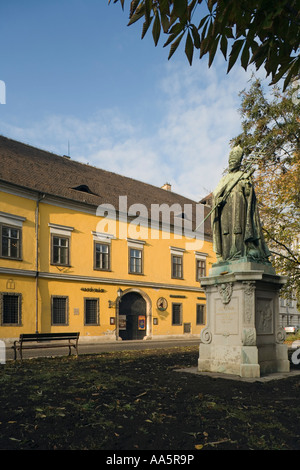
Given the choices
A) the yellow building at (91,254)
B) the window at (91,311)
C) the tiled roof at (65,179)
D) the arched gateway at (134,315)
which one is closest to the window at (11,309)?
the yellow building at (91,254)

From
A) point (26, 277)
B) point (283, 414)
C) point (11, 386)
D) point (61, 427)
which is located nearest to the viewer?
point (61, 427)

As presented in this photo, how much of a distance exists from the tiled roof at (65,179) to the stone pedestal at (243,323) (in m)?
16.3

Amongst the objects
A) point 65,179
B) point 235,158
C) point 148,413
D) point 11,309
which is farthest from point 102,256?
point 148,413

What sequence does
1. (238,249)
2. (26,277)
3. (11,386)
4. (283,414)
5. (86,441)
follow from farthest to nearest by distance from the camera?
(26,277) → (238,249) → (11,386) → (283,414) → (86,441)

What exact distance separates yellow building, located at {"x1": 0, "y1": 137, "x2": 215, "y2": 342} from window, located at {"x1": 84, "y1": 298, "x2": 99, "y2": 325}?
6cm

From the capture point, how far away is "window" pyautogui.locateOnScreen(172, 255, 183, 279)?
31203mm

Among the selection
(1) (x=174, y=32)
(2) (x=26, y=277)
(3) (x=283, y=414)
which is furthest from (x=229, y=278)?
(2) (x=26, y=277)

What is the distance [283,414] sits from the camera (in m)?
5.04

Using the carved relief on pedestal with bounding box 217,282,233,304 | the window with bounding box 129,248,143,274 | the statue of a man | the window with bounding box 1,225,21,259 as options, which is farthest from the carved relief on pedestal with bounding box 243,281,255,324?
the window with bounding box 129,248,143,274

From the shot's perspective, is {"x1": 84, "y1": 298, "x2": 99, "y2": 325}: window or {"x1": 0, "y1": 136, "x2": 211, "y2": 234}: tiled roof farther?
{"x1": 84, "y1": 298, "x2": 99, "y2": 325}: window

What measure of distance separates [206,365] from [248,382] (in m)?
1.49

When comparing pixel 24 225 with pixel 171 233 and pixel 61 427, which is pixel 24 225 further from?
pixel 61 427

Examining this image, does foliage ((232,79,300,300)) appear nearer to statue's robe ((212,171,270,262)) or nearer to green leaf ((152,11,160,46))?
statue's robe ((212,171,270,262))

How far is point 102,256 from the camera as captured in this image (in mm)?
26516
